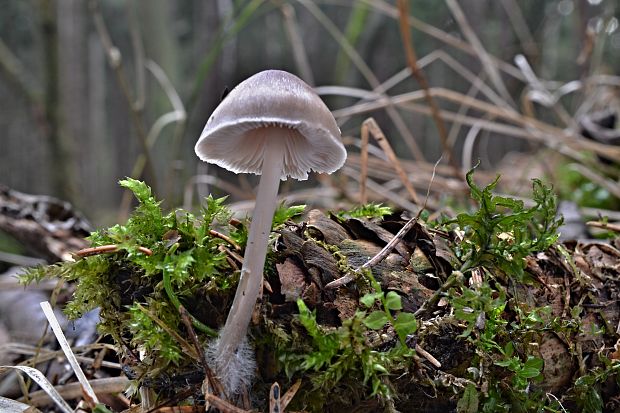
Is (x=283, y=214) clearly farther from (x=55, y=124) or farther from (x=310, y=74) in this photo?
(x=55, y=124)

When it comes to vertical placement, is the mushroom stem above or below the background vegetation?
below

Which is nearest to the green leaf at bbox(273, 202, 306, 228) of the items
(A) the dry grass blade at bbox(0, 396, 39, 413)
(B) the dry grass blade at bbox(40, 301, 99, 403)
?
(B) the dry grass blade at bbox(40, 301, 99, 403)

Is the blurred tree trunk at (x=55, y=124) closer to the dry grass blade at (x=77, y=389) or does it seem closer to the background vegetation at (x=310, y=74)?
the background vegetation at (x=310, y=74)

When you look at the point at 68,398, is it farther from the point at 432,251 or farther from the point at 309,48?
the point at 309,48

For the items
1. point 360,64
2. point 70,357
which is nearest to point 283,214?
point 70,357

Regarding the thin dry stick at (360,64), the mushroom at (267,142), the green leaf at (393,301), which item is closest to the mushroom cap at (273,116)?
the mushroom at (267,142)

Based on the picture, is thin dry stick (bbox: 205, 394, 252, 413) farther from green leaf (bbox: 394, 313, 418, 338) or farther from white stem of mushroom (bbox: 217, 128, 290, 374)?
green leaf (bbox: 394, 313, 418, 338)
